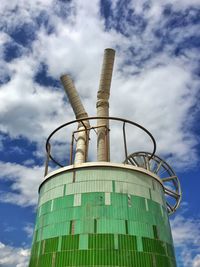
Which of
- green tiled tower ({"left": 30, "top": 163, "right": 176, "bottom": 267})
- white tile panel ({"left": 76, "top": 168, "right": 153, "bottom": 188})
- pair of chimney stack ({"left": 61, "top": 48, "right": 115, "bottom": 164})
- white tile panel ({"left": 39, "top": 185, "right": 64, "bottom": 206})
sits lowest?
green tiled tower ({"left": 30, "top": 163, "right": 176, "bottom": 267})

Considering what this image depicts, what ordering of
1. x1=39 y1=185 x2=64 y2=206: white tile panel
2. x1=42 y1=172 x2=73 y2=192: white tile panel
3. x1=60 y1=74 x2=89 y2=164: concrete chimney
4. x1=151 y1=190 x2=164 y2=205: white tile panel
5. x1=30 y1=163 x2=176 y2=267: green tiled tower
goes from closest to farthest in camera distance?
x1=30 y1=163 x2=176 y2=267: green tiled tower, x1=39 y1=185 x2=64 y2=206: white tile panel, x1=42 y1=172 x2=73 y2=192: white tile panel, x1=151 y1=190 x2=164 y2=205: white tile panel, x1=60 y1=74 x2=89 y2=164: concrete chimney

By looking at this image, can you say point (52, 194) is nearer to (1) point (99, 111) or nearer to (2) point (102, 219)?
(2) point (102, 219)

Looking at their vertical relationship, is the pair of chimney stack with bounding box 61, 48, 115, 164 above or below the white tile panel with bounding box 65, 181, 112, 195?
above

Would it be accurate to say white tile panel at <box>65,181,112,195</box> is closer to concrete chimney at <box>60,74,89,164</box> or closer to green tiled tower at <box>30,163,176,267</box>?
green tiled tower at <box>30,163,176,267</box>

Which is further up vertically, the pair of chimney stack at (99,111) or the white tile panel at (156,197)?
the pair of chimney stack at (99,111)

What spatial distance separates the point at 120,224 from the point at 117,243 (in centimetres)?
173

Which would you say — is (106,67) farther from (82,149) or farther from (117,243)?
(117,243)

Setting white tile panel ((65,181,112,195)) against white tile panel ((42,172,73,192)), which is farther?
white tile panel ((42,172,73,192))

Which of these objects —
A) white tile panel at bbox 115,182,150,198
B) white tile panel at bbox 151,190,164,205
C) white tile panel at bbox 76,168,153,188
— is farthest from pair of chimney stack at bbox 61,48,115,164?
white tile panel at bbox 151,190,164,205

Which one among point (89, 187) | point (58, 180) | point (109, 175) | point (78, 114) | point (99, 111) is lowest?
point (89, 187)

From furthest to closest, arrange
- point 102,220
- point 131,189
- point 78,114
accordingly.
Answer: point 78,114, point 131,189, point 102,220

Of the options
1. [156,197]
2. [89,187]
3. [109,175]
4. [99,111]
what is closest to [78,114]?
[99,111]

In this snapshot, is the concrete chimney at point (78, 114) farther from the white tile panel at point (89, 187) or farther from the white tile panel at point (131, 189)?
the white tile panel at point (131, 189)

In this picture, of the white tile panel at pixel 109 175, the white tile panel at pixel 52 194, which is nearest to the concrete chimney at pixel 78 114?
the white tile panel at pixel 109 175
